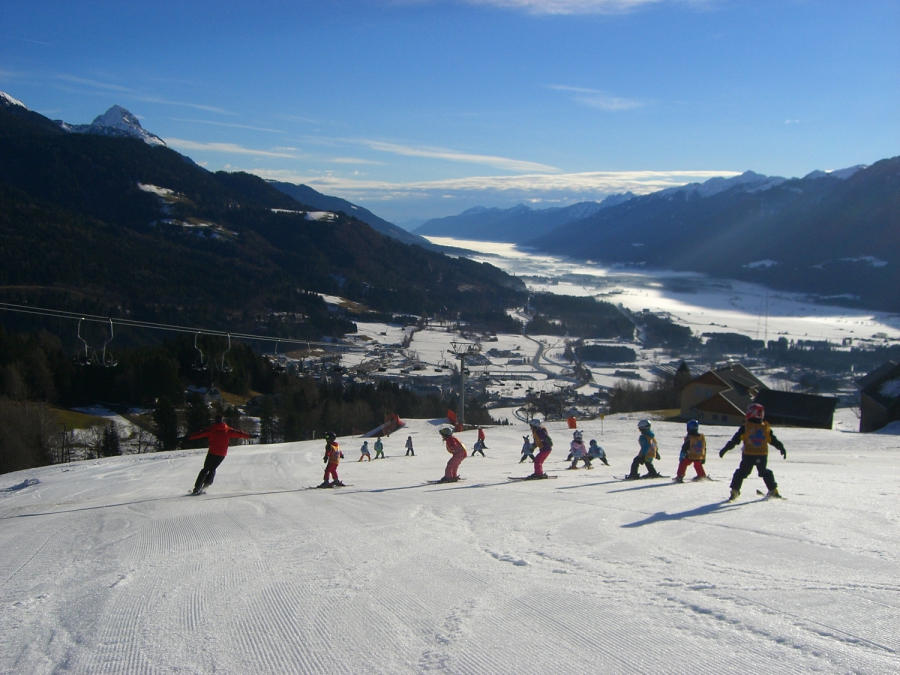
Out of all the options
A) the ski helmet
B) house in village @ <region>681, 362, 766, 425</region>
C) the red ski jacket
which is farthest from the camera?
house in village @ <region>681, 362, 766, 425</region>

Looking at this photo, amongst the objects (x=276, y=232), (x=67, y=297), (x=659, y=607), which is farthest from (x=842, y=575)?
(x=276, y=232)

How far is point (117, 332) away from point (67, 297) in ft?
59.7

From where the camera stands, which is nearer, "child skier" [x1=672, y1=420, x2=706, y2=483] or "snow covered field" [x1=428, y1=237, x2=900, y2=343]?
"child skier" [x1=672, y1=420, x2=706, y2=483]

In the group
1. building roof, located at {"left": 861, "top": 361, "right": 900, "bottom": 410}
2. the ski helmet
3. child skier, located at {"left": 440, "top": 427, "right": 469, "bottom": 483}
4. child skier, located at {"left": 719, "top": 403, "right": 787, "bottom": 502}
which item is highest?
the ski helmet

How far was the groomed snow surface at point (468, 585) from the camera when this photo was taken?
12.0 feet

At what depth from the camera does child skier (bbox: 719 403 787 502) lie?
30.7ft

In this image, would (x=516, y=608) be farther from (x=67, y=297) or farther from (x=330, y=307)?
(x=330, y=307)

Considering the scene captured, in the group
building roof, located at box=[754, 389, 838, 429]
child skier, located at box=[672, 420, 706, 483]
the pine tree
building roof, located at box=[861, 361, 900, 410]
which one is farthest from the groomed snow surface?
building roof, located at box=[754, 389, 838, 429]

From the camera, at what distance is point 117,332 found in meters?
89.6

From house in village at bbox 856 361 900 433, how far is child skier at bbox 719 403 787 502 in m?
36.0

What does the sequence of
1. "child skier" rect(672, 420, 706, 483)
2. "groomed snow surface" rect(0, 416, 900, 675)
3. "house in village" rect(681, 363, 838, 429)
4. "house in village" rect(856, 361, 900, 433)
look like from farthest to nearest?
1. "house in village" rect(681, 363, 838, 429)
2. "house in village" rect(856, 361, 900, 433)
3. "child skier" rect(672, 420, 706, 483)
4. "groomed snow surface" rect(0, 416, 900, 675)

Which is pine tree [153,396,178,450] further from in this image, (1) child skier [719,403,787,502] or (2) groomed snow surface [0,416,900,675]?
(1) child skier [719,403,787,502]

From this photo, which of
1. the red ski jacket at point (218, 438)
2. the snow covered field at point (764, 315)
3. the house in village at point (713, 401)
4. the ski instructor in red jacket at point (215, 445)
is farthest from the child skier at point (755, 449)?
the snow covered field at point (764, 315)

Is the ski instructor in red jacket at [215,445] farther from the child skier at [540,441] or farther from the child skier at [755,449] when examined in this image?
the child skier at [755,449]
